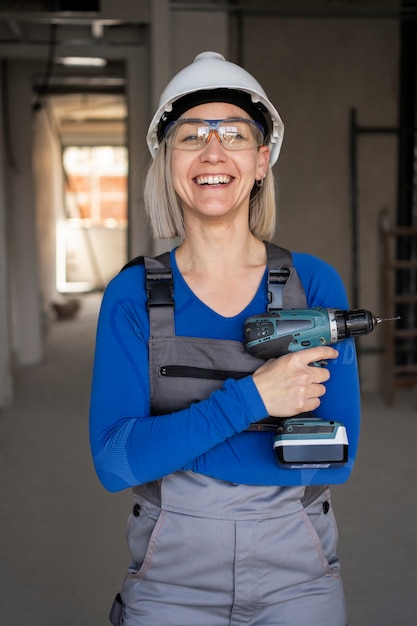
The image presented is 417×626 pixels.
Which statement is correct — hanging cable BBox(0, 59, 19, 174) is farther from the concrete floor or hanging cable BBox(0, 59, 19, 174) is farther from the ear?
the ear

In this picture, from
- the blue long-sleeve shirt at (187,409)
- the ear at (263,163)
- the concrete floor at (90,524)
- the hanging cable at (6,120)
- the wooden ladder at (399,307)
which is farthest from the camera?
the hanging cable at (6,120)

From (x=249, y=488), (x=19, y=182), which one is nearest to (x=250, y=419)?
(x=249, y=488)

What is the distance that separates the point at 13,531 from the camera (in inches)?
136

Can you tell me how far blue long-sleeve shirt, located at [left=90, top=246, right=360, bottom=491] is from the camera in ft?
3.95

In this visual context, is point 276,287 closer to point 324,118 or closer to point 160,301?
point 160,301

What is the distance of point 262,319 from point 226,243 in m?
0.23

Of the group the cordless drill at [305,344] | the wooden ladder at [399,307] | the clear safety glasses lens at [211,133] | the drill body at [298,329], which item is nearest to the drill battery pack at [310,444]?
the cordless drill at [305,344]

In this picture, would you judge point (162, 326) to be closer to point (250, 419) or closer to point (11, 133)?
point (250, 419)

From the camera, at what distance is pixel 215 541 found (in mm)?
1253

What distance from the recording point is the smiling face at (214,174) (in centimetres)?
137

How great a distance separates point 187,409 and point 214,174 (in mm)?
442

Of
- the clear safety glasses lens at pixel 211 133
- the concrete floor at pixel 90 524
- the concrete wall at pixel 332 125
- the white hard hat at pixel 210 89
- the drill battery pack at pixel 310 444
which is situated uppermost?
the concrete wall at pixel 332 125

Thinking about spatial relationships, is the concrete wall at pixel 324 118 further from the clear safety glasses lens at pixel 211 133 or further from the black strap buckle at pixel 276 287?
the black strap buckle at pixel 276 287

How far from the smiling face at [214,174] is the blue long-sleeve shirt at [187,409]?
5.5 inches
